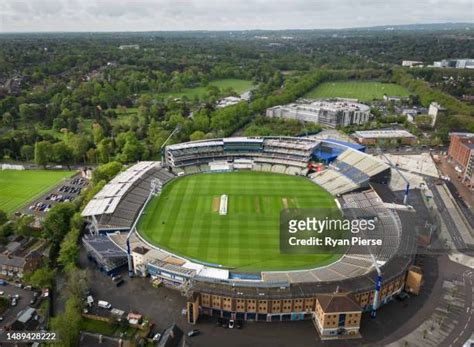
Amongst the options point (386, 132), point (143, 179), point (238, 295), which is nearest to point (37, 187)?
point (143, 179)

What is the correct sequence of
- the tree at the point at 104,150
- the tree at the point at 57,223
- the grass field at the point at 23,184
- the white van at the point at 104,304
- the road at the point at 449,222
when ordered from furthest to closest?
1. the tree at the point at 104,150
2. the grass field at the point at 23,184
3. the road at the point at 449,222
4. the tree at the point at 57,223
5. the white van at the point at 104,304

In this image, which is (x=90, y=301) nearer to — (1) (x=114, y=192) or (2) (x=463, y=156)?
(1) (x=114, y=192)

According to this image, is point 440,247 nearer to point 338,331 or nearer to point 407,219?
point 407,219

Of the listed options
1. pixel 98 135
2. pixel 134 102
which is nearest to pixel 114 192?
pixel 98 135

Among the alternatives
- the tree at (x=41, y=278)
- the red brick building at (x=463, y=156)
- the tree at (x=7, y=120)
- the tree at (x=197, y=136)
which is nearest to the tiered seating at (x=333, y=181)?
the red brick building at (x=463, y=156)

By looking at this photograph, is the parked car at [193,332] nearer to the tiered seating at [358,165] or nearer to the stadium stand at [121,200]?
the stadium stand at [121,200]

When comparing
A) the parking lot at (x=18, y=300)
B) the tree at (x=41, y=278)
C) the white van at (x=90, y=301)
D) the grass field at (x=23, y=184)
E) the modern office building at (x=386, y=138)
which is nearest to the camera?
the parking lot at (x=18, y=300)

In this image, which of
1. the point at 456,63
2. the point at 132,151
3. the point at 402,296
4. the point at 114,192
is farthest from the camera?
the point at 456,63

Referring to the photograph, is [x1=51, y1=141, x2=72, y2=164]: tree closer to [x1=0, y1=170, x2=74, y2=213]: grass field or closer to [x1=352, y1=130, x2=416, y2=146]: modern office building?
[x1=0, y1=170, x2=74, y2=213]: grass field
